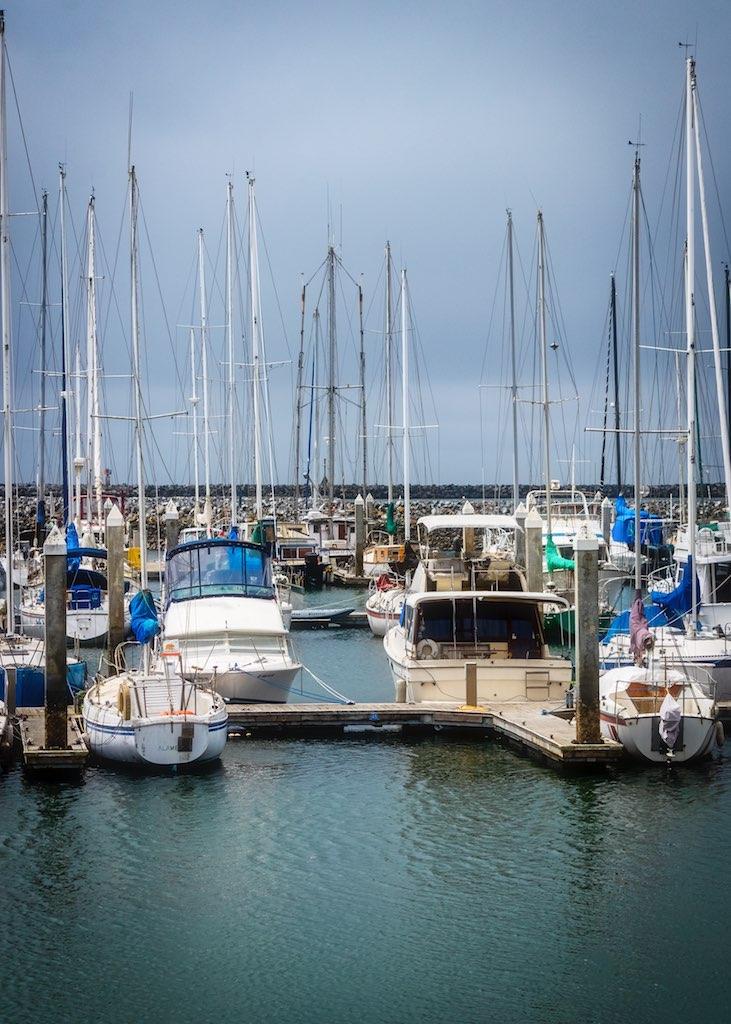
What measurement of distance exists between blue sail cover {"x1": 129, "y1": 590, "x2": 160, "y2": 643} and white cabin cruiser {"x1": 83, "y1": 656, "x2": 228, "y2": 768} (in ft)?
17.3

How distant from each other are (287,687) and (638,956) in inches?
503

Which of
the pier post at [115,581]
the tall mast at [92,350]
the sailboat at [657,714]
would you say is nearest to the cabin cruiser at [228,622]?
the pier post at [115,581]

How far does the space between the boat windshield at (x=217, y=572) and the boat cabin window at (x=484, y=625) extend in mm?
4725

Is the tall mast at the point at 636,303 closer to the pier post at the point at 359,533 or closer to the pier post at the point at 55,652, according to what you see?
the pier post at the point at 55,652

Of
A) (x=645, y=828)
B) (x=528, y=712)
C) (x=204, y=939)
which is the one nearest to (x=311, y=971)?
(x=204, y=939)

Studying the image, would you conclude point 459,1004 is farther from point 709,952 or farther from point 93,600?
point 93,600

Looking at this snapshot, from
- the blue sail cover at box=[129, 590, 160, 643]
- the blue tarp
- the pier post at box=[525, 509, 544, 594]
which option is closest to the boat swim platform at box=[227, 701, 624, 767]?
the blue sail cover at box=[129, 590, 160, 643]

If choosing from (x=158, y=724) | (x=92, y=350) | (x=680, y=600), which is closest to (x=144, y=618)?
(x=158, y=724)

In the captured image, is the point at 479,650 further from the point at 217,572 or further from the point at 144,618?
the point at 144,618

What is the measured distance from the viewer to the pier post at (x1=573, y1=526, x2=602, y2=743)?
2278 cm

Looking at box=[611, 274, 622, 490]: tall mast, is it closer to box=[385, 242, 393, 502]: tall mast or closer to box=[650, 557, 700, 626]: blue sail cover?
box=[385, 242, 393, 502]: tall mast

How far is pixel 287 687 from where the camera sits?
1097 inches

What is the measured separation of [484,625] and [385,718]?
11.8ft

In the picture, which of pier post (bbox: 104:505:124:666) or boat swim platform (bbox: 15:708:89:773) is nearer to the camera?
boat swim platform (bbox: 15:708:89:773)
